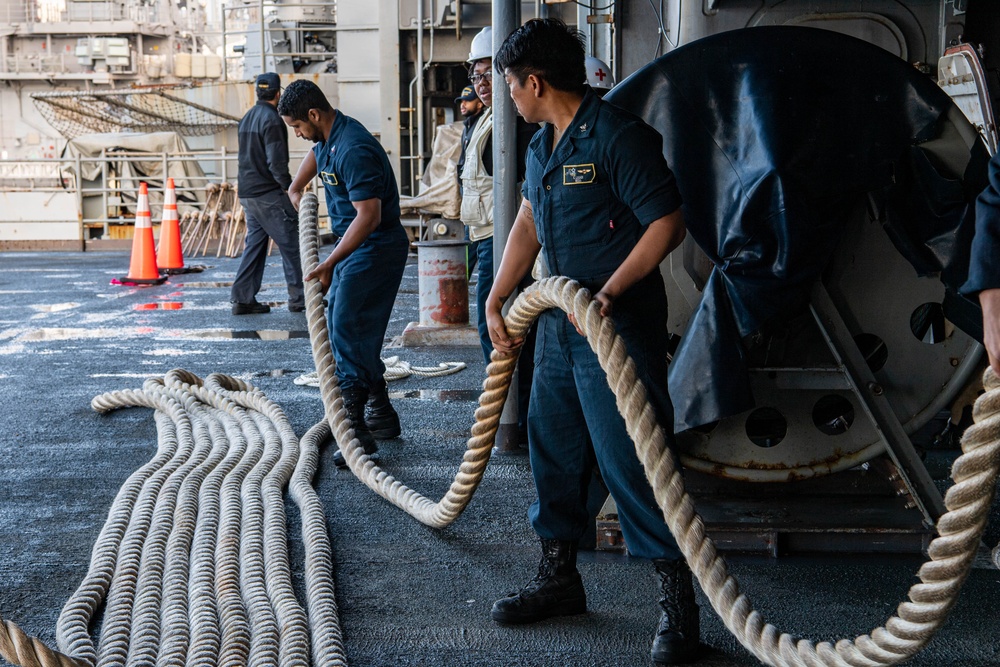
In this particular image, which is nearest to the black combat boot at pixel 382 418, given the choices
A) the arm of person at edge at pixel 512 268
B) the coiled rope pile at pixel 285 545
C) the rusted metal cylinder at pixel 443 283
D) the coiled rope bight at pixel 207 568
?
the coiled rope bight at pixel 207 568

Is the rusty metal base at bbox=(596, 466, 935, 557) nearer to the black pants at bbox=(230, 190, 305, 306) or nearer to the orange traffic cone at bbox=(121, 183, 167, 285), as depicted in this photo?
the black pants at bbox=(230, 190, 305, 306)

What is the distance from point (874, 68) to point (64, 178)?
2011cm

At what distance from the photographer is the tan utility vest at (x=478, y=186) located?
240 inches

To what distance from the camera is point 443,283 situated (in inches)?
342

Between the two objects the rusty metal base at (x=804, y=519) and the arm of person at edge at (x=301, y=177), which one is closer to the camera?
the rusty metal base at (x=804, y=519)

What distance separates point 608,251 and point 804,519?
4.43 ft

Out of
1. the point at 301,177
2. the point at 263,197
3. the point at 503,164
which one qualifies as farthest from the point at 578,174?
the point at 263,197

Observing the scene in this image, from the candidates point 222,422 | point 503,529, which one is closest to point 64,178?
point 222,422

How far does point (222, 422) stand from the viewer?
18.8 ft

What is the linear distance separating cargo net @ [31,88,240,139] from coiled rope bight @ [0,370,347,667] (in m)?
19.4

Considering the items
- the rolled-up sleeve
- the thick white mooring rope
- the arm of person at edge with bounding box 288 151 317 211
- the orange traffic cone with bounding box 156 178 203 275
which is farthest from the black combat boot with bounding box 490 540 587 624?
the orange traffic cone with bounding box 156 178 203 275

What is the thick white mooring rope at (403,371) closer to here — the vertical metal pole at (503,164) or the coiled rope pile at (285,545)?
the coiled rope pile at (285,545)

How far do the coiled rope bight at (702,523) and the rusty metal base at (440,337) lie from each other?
431 centimetres

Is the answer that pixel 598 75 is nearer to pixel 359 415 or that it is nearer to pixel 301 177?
pixel 301 177
